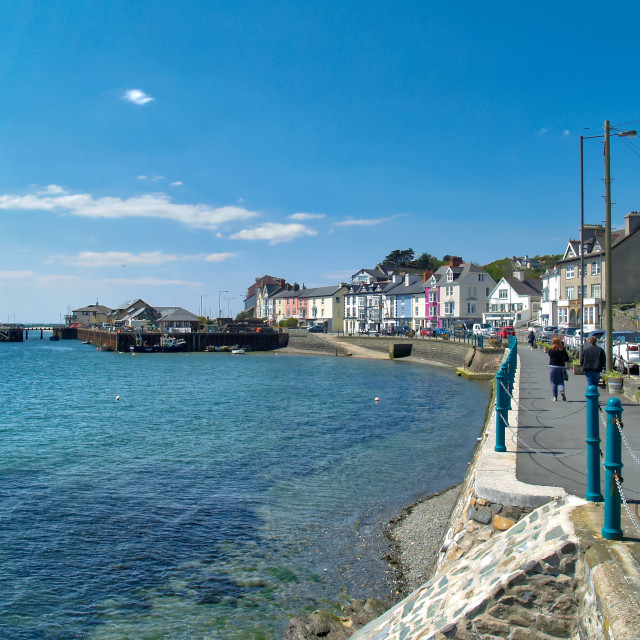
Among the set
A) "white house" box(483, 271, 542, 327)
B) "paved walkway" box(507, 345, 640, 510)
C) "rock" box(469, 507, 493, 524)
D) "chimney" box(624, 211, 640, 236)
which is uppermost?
"chimney" box(624, 211, 640, 236)

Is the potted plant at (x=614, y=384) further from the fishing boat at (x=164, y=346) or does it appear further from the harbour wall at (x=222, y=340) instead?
the fishing boat at (x=164, y=346)

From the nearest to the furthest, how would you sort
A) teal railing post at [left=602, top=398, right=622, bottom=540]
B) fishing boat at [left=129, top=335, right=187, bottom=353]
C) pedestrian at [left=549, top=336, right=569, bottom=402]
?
teal railing post at [left=602, top=398, right=622, bottom=540] → pedestrian at [left=549, top=336, right=569, bottom=402] → fishing boat at [left=129, top=335, right=187, bottom=353]

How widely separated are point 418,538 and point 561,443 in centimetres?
345

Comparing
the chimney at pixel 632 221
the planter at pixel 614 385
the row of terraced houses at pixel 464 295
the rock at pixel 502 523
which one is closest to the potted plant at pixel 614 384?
the planter at pixel 614 385

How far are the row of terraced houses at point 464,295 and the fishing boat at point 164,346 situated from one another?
3209 centimetres

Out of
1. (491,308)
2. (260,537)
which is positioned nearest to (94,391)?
(260,537)

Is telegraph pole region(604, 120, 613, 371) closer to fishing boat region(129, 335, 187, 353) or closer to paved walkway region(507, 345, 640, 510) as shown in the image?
paved walkway region(507, 345, 640, 510)

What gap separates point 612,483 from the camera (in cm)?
521

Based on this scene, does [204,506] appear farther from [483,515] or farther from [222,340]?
[222,340]

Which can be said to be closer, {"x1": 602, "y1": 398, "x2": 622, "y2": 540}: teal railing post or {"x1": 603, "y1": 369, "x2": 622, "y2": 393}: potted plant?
{"x1": 602, "y1": 398, "x2": 622, "y2": 540}: teal railing post

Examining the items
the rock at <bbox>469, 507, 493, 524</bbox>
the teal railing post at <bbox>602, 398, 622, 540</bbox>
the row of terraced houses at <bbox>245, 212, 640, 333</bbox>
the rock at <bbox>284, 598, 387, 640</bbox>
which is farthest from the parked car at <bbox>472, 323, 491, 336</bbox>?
the teal railing post at <bbox>602, 398, 622, 540</bbox>

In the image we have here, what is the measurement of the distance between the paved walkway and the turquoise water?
334cm

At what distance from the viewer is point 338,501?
1402 cm

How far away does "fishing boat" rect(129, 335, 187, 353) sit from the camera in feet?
296
